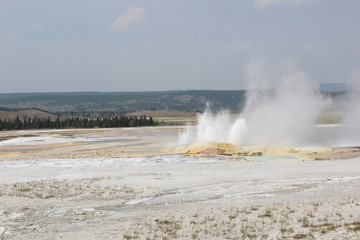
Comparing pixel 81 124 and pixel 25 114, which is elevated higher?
pixel 81 124

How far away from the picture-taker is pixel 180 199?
18375 mm

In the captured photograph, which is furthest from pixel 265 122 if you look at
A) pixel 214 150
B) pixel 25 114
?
pixel 25 114

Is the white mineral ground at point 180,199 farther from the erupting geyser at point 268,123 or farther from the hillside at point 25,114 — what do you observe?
the hillside at point 25,114

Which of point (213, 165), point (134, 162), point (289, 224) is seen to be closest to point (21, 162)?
point (134, 162)

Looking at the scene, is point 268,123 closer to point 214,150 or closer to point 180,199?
point 214,150

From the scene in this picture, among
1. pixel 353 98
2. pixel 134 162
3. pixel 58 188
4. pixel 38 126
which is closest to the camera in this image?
pixel 58 188

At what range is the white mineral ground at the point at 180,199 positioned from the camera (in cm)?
1344

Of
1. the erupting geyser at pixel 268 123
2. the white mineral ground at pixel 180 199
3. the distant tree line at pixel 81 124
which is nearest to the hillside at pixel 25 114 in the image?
the distant tree line at pixel 81 124

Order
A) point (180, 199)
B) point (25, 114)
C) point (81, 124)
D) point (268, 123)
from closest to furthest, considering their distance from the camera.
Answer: point (180, 199)
point (268, 123)
point (81, 124)
point (25, 114)

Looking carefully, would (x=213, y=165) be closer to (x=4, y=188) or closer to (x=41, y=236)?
(x=4, y=188)

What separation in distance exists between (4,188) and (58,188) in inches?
115

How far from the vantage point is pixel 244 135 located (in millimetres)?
48188

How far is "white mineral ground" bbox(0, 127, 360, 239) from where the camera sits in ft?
44.1

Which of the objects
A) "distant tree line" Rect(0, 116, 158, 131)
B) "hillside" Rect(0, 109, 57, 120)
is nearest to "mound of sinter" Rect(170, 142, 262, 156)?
"distant tree line" Rect(0, 116, 158, 131)
